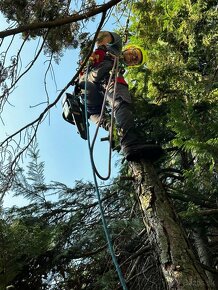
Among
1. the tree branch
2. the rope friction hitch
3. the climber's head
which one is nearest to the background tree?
the tree branch

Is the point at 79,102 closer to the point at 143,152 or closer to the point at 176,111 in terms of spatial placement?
the point at 143,152

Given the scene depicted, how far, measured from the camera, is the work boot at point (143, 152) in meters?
3.28

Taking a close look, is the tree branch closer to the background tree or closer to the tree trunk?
the background tree

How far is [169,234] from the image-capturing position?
271 cm

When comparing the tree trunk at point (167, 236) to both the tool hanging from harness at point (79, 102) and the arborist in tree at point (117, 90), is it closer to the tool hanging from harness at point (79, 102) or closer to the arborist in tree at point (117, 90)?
the arborist in tree at point (117, 90)

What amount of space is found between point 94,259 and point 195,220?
3.27ft

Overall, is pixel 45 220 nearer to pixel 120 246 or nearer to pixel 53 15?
pixel 120 246

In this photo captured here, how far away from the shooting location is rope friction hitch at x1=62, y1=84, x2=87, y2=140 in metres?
4.20

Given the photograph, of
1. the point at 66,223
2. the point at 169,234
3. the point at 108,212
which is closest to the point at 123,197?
the point at 108,212

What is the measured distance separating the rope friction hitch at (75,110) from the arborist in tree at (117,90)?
115 millimetres

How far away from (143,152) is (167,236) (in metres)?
0.85

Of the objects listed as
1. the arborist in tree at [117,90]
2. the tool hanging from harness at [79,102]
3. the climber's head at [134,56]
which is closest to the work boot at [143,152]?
the arborist in tree at [117,90]

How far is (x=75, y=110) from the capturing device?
420 centimetres

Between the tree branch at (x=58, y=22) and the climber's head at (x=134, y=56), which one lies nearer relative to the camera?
the tree branch at (x=58, y=22)
